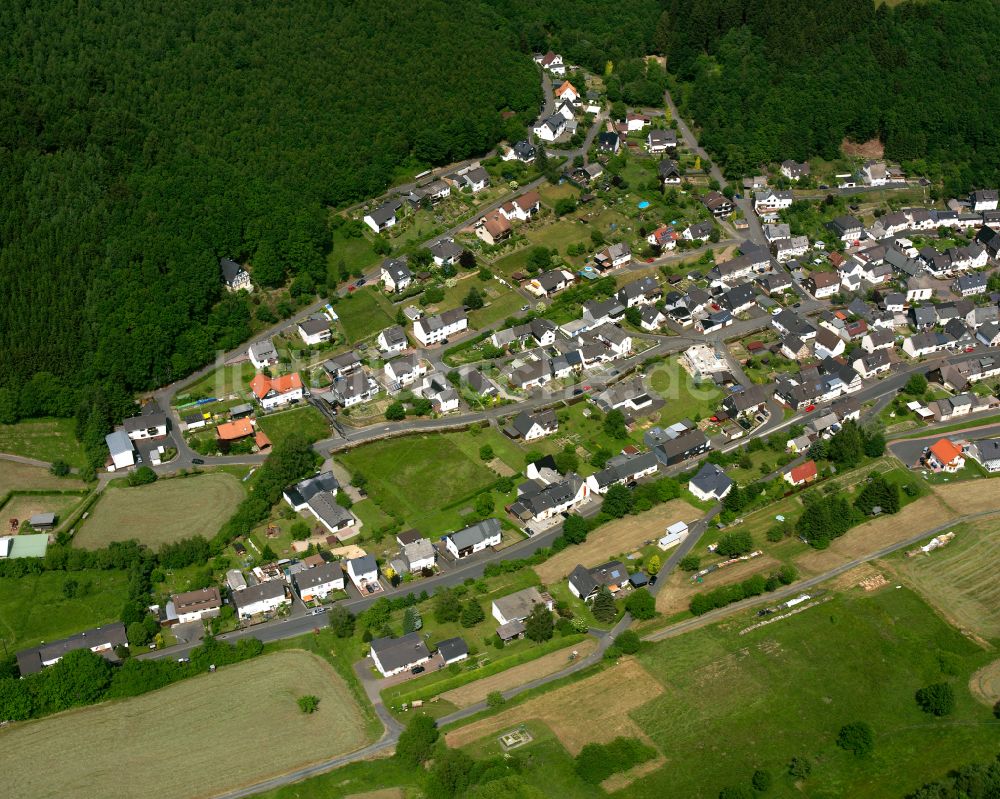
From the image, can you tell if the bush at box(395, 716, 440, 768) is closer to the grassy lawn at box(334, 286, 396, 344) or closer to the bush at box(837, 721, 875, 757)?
the bush at box(837, 721, 875, 757)

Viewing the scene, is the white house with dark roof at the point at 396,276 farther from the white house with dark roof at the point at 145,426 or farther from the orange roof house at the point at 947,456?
the orange roof house at the point at 947,456

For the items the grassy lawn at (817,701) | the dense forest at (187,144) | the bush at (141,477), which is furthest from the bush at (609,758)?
the dense forest at (187,144)

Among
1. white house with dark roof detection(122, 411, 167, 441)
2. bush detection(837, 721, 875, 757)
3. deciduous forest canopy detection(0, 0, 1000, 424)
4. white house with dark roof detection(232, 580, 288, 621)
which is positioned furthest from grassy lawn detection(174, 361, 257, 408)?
bush detection(837, 721, 875, 757)

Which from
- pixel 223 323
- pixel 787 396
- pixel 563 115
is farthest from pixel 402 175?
pixel 787 396

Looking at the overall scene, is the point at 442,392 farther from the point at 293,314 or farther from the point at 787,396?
the point at 787,396

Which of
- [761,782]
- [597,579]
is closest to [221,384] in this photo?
[597,579]
